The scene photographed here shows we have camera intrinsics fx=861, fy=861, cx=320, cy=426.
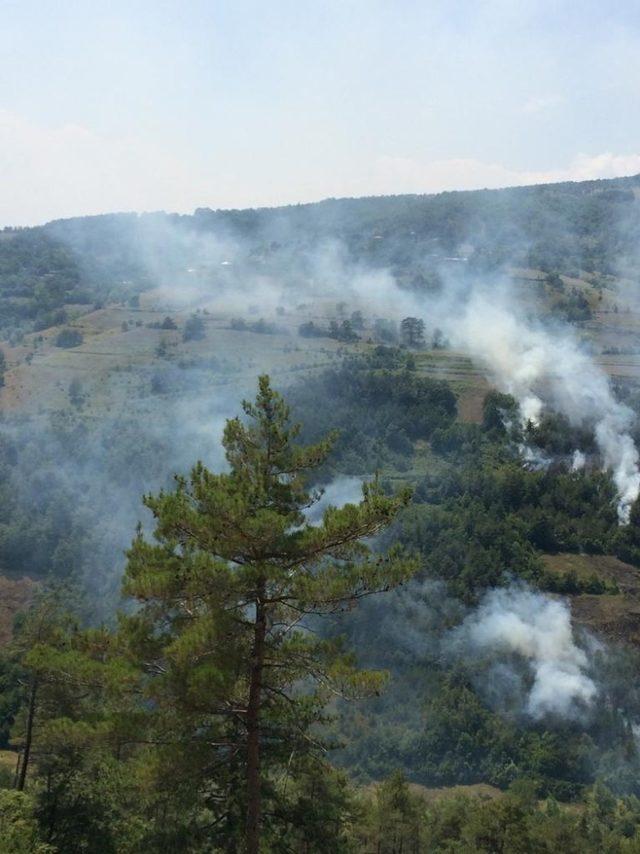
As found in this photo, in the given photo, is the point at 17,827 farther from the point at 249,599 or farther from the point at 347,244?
the point at 347,244

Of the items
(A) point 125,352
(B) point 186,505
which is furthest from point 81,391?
(B) point 186,505

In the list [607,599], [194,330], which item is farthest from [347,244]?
[607,599]

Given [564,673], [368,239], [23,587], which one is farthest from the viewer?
[368,239]

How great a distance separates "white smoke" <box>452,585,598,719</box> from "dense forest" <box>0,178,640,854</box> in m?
0.23

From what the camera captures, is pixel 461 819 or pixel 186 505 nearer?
pixel 186 505

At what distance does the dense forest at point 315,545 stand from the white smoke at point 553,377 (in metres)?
0.84

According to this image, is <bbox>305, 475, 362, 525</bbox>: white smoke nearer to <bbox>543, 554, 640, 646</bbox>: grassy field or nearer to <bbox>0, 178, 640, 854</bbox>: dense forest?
<bbox>0, 178, 640, 854</bbox>: dense forest

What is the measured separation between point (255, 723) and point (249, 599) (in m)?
2.34

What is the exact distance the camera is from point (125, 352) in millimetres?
112562

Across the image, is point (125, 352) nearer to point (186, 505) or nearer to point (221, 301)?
point (221, 301)

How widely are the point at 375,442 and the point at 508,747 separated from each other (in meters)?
39.7

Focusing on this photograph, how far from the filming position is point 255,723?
52.2 feet

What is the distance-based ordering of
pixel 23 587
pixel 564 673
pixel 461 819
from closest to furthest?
1. pixel 461 819
2. pixel 564 673
3. pixel 23 587

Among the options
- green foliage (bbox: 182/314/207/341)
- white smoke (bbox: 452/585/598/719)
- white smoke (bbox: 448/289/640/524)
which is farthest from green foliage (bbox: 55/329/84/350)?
white smoke (bbox: 452/585/598/719)
